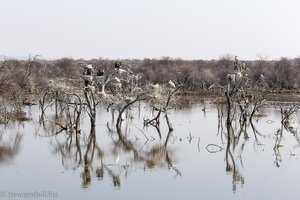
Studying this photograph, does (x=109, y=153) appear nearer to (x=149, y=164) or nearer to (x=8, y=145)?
(x=149, y=164)

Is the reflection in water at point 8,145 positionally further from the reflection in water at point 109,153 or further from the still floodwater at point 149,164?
the reflection in water at point 109,153

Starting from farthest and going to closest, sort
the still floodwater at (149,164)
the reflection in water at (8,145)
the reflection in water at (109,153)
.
→ the reflection in water at (8,145)
the reflection in water at (109,153)
the still floodwater at (149,164)

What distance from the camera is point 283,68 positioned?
→ 215 feet

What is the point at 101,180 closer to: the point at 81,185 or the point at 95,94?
the point at 81,185

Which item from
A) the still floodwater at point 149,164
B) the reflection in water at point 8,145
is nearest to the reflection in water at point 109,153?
the still floodwater at point 149,164

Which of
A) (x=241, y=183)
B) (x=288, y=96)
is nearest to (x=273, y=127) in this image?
(x=241, y=183)

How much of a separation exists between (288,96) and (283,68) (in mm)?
12586

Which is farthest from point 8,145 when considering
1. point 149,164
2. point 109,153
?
point 149,164

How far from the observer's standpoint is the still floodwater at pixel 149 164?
16.9 metres

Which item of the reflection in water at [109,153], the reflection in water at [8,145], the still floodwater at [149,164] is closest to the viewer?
the still floodwater at [149,164]

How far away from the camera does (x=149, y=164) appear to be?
21.2 m

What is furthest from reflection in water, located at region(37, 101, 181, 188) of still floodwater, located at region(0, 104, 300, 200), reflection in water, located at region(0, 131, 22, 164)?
reflection in water, located at region(0, 131, 22, 164)

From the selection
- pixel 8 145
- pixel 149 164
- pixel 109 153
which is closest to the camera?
pixel 149 164

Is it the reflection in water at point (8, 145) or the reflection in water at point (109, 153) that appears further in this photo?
the reflection in water at point (8, 145)
